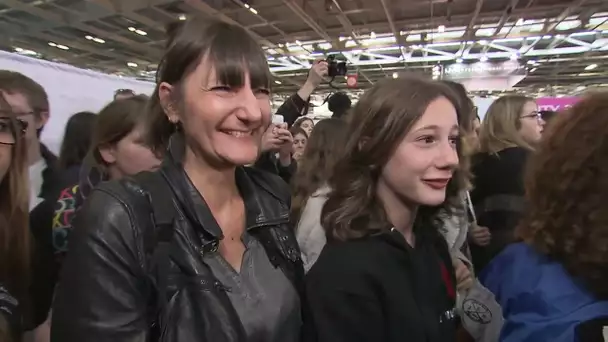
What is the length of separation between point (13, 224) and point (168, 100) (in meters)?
0.61

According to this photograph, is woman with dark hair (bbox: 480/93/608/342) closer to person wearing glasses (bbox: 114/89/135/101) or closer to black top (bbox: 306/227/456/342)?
black top (bbox: 306/227/456/342)

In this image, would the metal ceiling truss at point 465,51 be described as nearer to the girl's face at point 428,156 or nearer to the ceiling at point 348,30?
the ceiling at point 348,30

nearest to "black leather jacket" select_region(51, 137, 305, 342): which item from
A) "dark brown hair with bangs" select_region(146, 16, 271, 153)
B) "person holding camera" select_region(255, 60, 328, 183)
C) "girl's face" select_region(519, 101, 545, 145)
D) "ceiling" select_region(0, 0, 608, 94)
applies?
"dark brown hair with bangs" select_region(146, 16, 271, 153)

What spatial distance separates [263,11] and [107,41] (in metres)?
3.25

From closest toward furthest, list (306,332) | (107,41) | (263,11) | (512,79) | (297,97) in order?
(306,332) → (297,97) → (263,11) → (107,41) → (512,79)

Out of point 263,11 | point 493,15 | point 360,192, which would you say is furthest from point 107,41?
point 360,192

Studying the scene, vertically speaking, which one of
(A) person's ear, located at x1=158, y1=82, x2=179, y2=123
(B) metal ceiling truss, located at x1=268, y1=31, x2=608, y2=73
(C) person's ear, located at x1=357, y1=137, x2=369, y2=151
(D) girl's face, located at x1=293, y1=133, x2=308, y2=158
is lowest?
(D) girl's face, located at x1=293, y1=133, x2=308, y2=158

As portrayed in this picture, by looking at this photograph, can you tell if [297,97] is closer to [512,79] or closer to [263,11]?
[263,11]

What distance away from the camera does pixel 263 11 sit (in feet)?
23.1

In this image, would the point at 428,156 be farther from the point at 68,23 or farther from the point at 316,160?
the point at 68,23

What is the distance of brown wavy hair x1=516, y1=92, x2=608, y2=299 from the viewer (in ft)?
3.07

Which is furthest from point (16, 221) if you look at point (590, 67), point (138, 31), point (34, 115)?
point (590, 67)

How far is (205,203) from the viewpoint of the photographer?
3.17ft

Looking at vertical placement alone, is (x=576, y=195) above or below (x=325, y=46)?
below
